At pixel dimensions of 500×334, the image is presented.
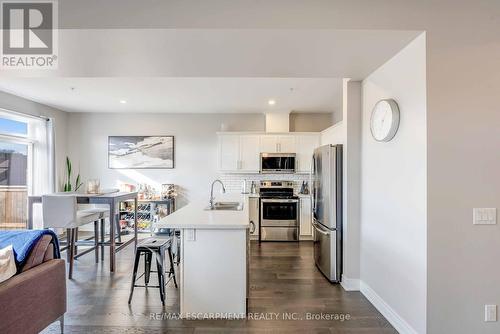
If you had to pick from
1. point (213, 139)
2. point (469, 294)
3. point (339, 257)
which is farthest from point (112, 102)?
point (469, 294)

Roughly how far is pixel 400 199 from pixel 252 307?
5.62 feet

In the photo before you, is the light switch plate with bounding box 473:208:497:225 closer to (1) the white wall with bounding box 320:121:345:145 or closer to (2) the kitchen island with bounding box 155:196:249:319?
(1) the white wall with bounding box 320:121:345:145

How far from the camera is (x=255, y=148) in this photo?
5277 millimetres

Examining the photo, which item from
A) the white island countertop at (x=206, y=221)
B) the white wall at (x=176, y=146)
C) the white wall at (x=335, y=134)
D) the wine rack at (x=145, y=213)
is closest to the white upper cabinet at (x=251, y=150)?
the white wall at (x=176, y=146)

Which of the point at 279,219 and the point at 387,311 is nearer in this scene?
the point at 387,311

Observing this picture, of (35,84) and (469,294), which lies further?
(35,84)

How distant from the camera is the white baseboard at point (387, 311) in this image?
6.92 feet

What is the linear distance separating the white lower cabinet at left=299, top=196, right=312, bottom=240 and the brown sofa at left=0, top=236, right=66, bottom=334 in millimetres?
3849

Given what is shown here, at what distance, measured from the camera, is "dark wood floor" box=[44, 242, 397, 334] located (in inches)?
88.5

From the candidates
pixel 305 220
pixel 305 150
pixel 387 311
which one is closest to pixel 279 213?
pixel 305 220

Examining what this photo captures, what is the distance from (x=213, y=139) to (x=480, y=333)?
4821 millimetres

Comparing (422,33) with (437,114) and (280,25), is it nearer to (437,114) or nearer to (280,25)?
(437,114)

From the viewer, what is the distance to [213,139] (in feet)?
18.4

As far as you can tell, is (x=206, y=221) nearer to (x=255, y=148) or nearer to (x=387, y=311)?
(x=387, y=311)
